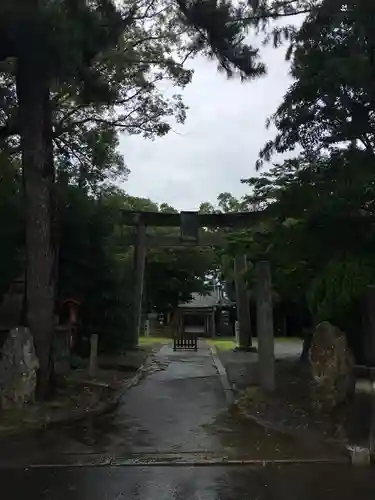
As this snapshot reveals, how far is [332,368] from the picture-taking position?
424 inches

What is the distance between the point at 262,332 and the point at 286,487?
22.2 ft

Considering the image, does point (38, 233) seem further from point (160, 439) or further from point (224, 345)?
point (224, 345)

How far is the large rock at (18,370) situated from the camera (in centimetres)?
1108

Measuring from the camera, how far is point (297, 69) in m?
10.8

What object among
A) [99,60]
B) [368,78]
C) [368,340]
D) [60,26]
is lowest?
[368,340]

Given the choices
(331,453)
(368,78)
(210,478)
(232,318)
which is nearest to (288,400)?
(331,453)

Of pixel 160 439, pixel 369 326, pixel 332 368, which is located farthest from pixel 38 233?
pixel 369 326

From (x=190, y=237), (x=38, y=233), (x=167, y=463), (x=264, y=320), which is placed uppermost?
(x=190, y=237)

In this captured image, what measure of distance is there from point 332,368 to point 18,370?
5.26 meters

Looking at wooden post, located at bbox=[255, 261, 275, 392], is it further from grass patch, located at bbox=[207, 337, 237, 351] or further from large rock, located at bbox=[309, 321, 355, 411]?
grass patch, located at bbox=[207, 337, 237, 351]

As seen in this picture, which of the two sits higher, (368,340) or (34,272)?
(34,272)

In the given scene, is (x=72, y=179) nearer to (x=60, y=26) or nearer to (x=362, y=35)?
(x=60, y=26)

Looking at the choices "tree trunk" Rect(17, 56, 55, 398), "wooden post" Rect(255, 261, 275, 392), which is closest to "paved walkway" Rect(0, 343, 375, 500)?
"wooden post" Rect(255, 261, 275, 392)

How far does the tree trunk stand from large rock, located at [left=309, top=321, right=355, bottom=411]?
16.3ft
